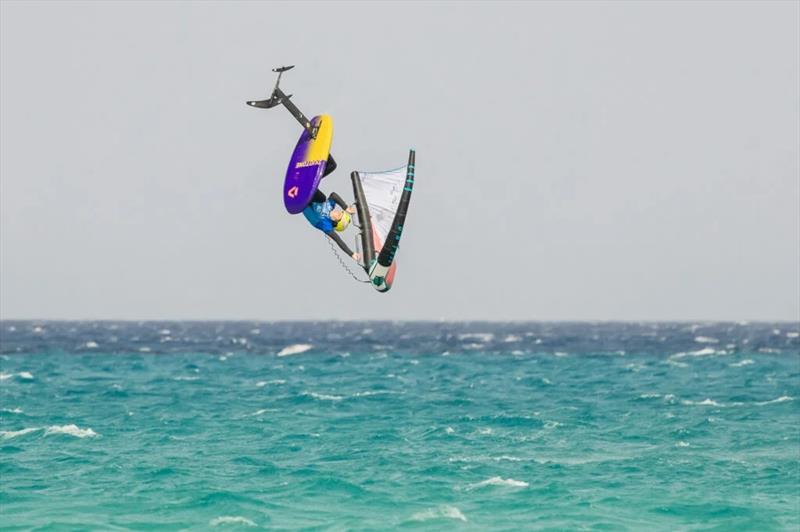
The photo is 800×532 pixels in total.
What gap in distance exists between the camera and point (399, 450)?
43250mm

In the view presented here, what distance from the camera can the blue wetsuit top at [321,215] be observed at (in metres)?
11.8

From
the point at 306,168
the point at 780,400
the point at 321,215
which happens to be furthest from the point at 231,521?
the point at 780,400

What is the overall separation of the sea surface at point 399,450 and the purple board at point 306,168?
845 inches

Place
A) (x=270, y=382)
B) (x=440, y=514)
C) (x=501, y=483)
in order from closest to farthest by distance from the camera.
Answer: (x=440, y=514), (x=501, y=483), (x=270, y=382)

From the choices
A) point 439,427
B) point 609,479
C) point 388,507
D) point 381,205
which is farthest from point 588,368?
point 381,205

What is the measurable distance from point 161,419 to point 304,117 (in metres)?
44.4

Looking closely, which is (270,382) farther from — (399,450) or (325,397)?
(399,450)

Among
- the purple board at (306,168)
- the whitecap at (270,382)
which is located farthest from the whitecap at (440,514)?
the whitecap at (270,382)

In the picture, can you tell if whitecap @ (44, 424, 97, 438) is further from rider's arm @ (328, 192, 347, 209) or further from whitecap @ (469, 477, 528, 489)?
rider's arm @ (328, 192, 347, 209)

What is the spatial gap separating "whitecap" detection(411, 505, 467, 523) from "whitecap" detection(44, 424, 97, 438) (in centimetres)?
1993

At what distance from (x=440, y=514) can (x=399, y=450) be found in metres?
10.5

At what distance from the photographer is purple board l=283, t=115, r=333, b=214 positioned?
1117 cm

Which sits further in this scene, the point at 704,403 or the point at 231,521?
the point at 704,403

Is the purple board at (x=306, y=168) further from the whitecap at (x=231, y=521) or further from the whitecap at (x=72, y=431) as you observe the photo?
the whitecap at (x=72, y=431)
